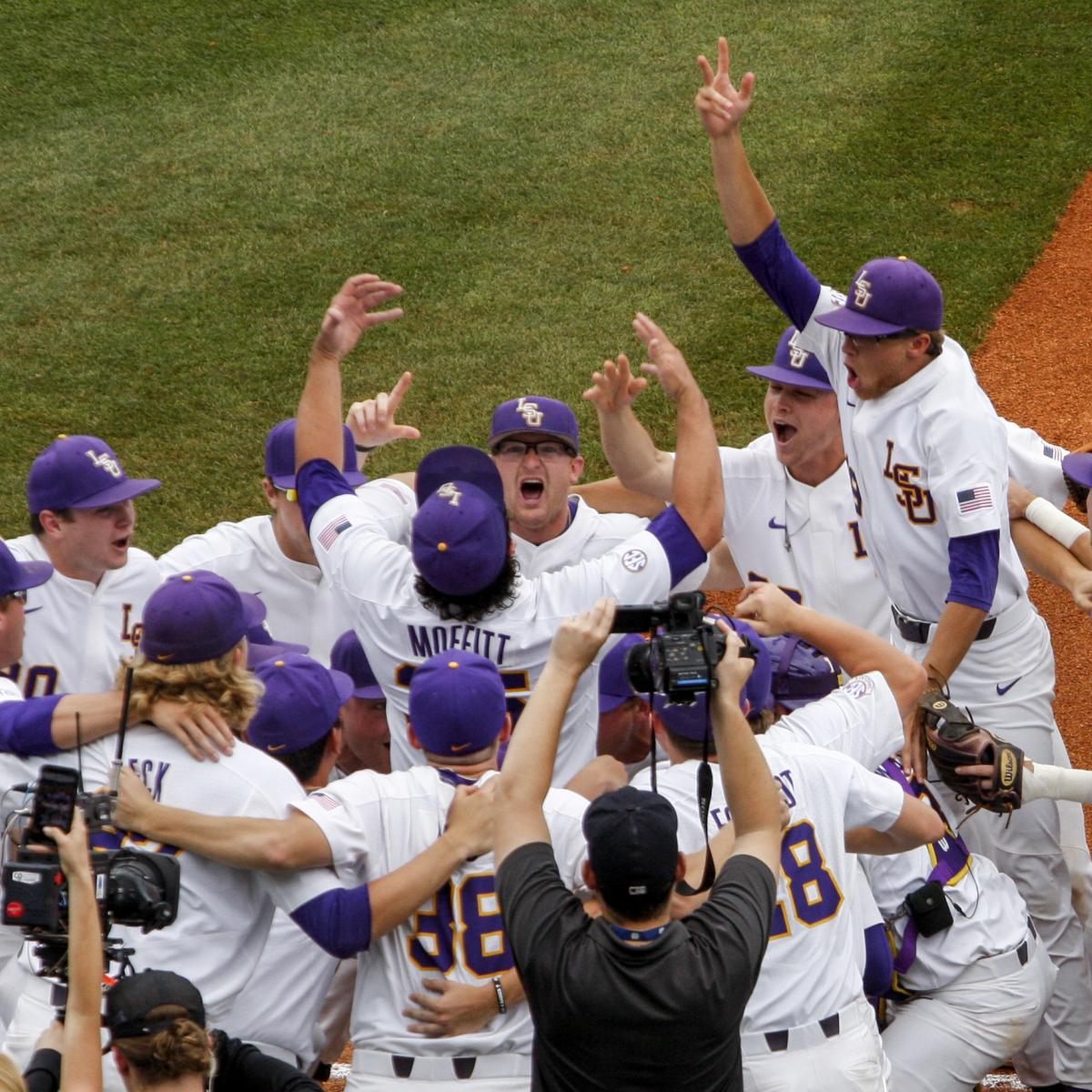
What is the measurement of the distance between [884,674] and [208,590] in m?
1.52

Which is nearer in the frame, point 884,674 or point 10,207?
point 884,674

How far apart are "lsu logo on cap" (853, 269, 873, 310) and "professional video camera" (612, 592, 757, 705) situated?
1.72 metres

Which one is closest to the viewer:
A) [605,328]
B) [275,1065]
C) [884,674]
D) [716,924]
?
[716,924]

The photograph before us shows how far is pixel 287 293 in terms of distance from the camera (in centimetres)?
816

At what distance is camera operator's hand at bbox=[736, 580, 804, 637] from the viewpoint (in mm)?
3352

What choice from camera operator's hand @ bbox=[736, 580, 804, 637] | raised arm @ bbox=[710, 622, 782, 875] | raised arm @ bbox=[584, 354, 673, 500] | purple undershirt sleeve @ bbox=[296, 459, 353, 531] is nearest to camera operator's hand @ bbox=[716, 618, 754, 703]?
raised arm @ bbox=[710, 622, 782, 875]

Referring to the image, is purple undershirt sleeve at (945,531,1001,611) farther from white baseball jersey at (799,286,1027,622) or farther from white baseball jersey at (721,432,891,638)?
white baseball jersey at (721,432,891,638)

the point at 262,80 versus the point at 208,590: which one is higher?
the point at 208,590

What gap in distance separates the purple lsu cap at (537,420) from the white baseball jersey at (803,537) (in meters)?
0.46

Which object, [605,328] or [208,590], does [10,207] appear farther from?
[208,590]

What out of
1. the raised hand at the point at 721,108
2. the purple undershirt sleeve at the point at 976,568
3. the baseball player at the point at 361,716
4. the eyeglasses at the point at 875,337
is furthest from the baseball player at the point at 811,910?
the raised hand at the point at 721,108

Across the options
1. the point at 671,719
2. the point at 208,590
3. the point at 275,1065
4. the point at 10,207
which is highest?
the point at 208,590

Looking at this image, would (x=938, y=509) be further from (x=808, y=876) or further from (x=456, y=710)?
(x=456, y=710)

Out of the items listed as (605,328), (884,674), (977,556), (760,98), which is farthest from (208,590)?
(760,98)
